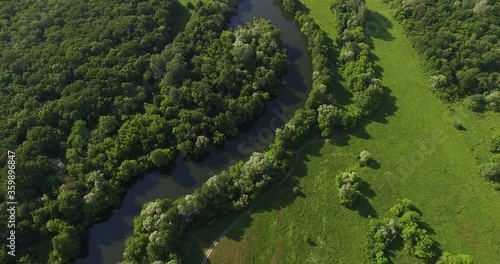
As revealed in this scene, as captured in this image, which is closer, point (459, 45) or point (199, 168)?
point (199, 168)

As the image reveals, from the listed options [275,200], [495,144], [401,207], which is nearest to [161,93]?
[275,200]

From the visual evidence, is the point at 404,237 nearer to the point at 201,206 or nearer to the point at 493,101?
the point at 201,206

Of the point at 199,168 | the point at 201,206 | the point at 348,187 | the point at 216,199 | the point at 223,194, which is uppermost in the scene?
the point at 348,187

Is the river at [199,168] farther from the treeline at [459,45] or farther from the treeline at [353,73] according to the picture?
the treeline at [459,45]

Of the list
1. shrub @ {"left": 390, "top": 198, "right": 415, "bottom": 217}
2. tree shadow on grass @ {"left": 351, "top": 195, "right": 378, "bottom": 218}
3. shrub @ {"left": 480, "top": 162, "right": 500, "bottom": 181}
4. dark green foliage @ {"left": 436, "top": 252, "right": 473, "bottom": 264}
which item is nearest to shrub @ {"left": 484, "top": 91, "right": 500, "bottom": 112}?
shrub @ {"left": 480, "top": 162, "right": 500, "bottom": 181}

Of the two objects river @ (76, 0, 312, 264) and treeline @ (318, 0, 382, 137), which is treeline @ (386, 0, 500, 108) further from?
river @ (76, 0, 312, 264)

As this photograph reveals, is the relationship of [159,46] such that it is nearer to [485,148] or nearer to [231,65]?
[231,65]

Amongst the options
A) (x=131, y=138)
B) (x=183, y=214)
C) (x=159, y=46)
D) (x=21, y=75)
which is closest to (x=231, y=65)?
(x=159, y=46)
